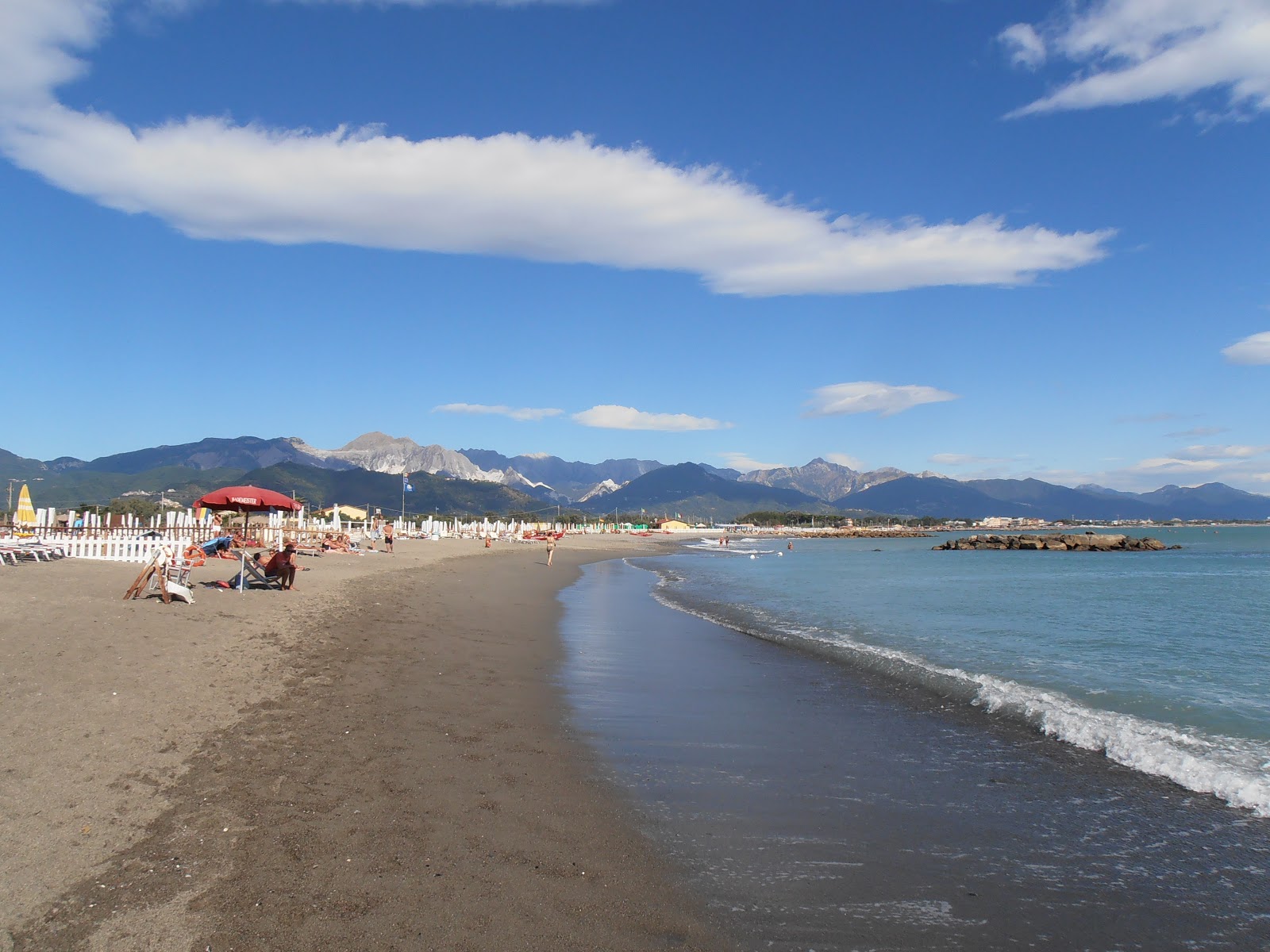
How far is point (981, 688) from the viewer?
35.6 ft

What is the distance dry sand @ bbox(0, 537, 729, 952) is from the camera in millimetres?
3891

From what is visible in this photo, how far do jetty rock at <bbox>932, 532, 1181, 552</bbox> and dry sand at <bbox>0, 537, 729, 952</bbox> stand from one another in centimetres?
9431

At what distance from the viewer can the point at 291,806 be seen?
17.3 feet

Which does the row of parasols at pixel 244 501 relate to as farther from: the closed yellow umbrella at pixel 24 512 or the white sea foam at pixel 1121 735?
the closed yellow umbrella at pixel 24 512

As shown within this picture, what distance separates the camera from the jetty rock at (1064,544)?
87.9 metres

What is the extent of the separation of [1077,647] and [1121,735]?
26.1 ft

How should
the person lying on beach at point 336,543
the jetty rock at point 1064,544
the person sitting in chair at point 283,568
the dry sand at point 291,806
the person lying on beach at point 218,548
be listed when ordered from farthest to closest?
the jetty rock at point 1064,544 < the person lying on beach at point 336,543 < the person lying on beach at point 218,548 < the person sitting in chair at point 283,568 < the dry sand at point 291,806

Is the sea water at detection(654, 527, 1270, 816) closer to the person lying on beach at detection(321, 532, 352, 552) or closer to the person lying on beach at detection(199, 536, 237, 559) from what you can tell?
the person lying on beach at detection(199, 536, 237, 559)

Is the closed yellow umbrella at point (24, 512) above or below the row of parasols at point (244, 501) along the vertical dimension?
below

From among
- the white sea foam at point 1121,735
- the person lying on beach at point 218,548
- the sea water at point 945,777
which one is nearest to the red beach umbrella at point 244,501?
the person lying on beach at point 218,548

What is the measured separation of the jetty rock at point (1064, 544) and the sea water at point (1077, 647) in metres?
57.0

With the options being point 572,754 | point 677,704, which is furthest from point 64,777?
point 677,704

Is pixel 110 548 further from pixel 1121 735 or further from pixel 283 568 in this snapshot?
pixel 1121 735

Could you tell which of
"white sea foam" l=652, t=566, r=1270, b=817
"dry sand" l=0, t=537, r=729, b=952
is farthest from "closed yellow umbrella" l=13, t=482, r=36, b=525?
"white sea foam" l=652, t=566, r=1270, b=817
